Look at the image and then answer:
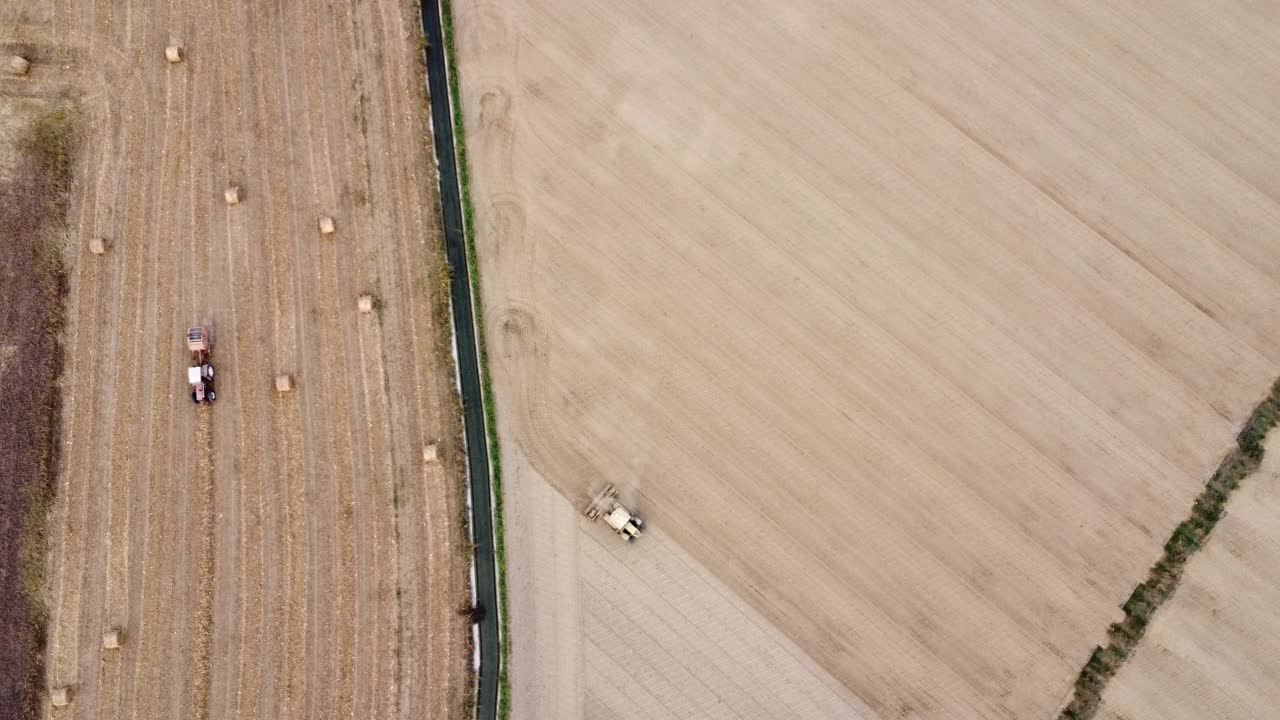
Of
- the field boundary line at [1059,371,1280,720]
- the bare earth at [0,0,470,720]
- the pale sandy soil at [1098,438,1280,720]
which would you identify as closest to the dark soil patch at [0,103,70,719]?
the bare earth at [0,0,470,720]

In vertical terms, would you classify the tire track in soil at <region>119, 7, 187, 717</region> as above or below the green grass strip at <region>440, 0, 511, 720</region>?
below

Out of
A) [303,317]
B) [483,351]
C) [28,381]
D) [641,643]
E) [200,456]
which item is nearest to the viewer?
[641,643]

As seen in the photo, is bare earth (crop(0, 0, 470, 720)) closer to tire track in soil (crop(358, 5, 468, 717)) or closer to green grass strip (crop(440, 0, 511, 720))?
tire track in soil (crop(358, 5, 468, 717))

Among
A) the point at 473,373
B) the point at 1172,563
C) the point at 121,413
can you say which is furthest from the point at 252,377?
the point at 1172,563

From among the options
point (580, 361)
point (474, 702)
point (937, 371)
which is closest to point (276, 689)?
point (474, 702)

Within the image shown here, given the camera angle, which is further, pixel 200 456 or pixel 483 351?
pixel 483 351

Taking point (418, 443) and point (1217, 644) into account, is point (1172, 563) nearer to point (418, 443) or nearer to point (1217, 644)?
point (1217, 644)

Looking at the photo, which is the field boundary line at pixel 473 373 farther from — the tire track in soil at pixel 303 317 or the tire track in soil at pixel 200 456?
the tire track in soil at pixel 200 456
